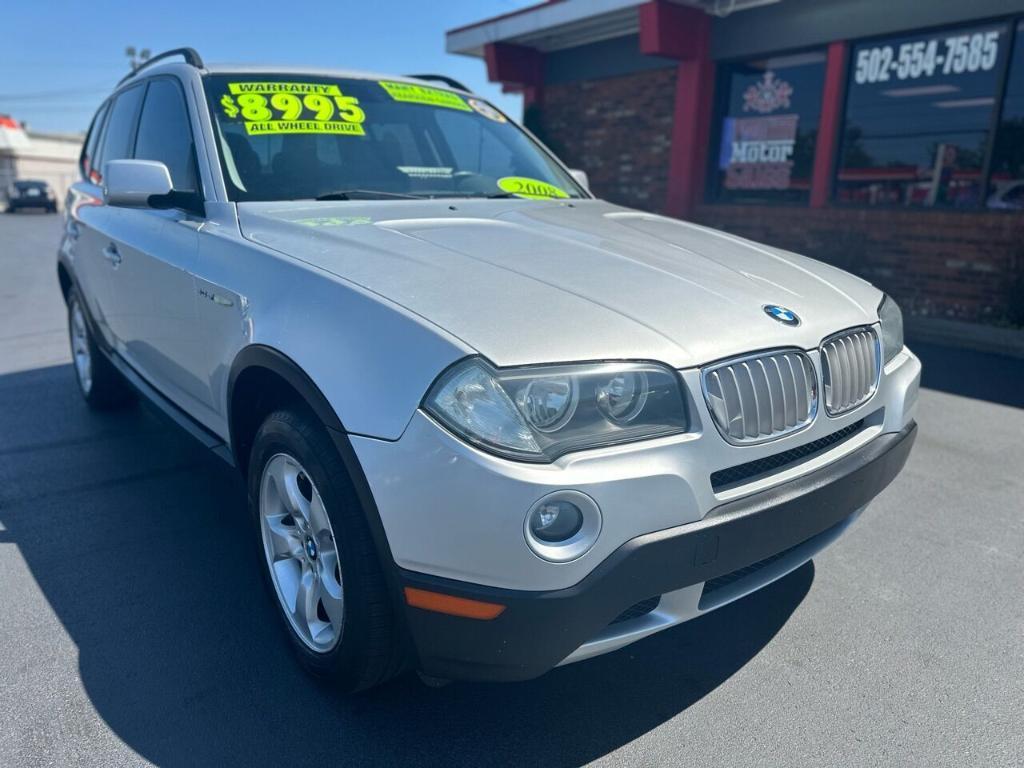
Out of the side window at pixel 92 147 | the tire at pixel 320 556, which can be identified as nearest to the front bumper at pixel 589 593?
the tire at pixel 320 556

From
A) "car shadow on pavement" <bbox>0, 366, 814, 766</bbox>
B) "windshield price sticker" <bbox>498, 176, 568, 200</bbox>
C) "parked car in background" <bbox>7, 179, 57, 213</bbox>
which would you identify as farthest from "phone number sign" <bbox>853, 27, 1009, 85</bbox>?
"parked car in background" <bbox>7, 179, 57, 213</bbox>

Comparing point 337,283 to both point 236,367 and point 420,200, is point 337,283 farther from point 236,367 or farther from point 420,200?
point 420,200

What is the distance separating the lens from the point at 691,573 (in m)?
1.81

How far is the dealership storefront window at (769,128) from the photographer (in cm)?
920

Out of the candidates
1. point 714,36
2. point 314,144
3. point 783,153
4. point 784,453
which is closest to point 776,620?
point 784,453

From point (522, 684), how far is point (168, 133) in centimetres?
270

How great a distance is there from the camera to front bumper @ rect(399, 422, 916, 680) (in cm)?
169

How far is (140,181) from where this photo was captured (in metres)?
2.85

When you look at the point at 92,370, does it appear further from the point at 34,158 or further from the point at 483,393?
the point at 34,158

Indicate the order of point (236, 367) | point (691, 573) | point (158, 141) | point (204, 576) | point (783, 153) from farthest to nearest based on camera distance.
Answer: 1. point (783, 153)
2. point (158, 141)
3. point (204, 576)
4. point (236, 367)
5. point (691, 573)

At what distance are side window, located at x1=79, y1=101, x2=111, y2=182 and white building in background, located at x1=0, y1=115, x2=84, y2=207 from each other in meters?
42.7

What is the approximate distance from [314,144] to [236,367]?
3.70 ft

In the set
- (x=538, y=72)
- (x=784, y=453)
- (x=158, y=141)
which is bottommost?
(x=784, y=453)

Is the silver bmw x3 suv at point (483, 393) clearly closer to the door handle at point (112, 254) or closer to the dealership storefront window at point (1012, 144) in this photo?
the door handle at point (112, 254)
